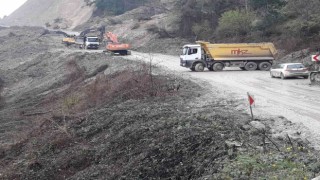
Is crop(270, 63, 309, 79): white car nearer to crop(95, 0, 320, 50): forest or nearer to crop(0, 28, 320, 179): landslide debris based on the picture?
crop(0, 28, 320, 179): landslide debris

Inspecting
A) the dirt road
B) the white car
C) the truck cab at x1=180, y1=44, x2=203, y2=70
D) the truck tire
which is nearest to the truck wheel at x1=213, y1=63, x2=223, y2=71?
the truck cab at x1=180, y1=44, x2=203, y2=70

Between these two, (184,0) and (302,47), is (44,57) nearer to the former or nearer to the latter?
(184,0)

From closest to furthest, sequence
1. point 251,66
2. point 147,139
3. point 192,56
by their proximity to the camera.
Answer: point 147,139
point 192,56
point 251,66

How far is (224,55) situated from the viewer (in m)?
35.8

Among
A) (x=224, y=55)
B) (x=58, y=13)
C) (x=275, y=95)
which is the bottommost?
(x=275, y=95)

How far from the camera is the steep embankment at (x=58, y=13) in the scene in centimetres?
13038

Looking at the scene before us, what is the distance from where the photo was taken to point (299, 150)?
11.7 meters

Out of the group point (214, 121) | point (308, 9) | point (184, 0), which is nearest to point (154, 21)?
point (184, 0)

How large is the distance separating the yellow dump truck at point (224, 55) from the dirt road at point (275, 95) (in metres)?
2.38

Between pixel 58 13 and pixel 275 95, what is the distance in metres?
138

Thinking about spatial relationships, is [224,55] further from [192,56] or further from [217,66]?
[192,56]

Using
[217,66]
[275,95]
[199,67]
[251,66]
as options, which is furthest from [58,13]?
[275,95]

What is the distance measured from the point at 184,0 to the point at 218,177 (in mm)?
55730

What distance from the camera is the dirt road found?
52.2 ft
